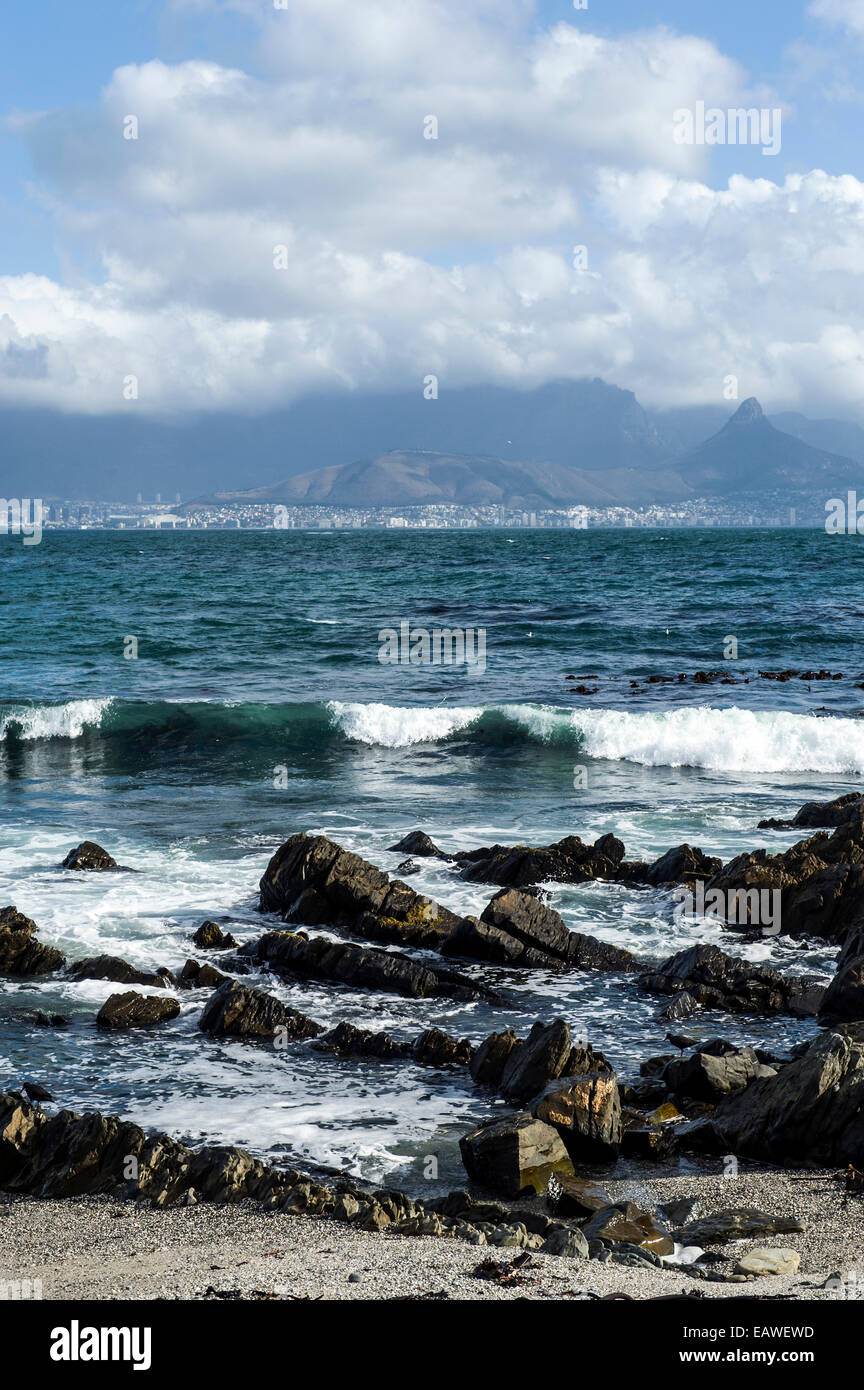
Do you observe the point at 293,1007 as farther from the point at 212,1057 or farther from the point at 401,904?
the point at 401,904

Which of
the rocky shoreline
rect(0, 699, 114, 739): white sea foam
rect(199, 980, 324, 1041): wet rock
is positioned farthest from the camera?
rect(0, 699, 114, 739): white sea foam

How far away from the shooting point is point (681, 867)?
17438mm

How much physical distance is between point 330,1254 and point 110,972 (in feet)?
23.9

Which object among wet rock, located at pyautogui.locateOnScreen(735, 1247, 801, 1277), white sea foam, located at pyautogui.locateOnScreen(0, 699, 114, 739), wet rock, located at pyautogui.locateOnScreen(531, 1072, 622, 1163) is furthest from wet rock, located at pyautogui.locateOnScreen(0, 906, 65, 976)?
white sea foam, located at pyautogui.locateOnScreen(0, 699, 114, 739)

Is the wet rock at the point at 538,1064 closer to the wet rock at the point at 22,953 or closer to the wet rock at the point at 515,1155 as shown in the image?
the wet rock at the point at 515,1155

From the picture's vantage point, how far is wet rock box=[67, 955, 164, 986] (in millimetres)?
13555

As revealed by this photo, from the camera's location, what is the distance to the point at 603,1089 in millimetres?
9516

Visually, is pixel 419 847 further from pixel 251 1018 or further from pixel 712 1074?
pixel 712 1074

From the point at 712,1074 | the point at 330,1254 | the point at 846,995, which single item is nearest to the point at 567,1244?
the point at 330,1254

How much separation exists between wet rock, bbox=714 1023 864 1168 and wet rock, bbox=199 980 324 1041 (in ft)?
15.3

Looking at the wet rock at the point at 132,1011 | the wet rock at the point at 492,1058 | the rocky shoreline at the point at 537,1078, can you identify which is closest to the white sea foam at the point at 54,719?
the rocky shoreline at the point at 537,1078

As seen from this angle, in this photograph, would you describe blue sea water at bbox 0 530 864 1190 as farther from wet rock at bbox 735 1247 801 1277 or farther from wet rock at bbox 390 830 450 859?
wet rock at bbox 735 1247 801 1277
